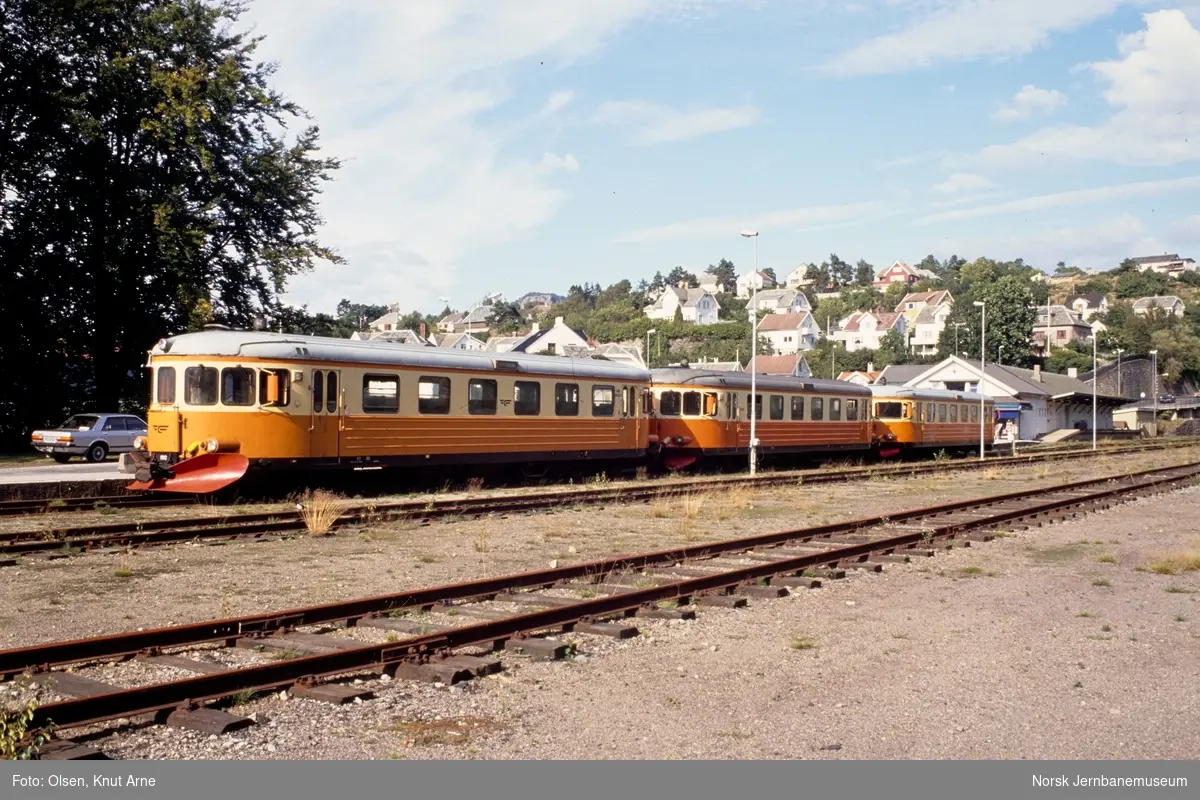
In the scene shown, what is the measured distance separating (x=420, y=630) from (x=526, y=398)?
51.2 ft

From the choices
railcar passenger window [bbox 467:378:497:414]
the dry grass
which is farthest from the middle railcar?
the dry grass

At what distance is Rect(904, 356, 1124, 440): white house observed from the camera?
7162 centimetres

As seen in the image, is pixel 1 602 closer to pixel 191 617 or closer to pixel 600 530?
pixel 191 617

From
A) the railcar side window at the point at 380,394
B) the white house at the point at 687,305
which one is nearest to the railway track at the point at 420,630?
the railcar side window at the point at 380,394

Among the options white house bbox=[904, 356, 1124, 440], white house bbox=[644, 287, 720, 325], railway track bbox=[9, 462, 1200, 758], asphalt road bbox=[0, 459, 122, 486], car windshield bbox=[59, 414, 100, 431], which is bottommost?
railway track bbox=[9, 462, 1200, 758]

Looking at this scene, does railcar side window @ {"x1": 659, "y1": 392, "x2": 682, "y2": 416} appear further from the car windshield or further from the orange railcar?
the car windshield

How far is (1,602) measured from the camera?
10.6 metres

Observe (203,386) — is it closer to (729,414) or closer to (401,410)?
(401,410)

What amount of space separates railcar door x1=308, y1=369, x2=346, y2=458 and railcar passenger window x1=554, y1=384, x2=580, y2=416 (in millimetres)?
6188

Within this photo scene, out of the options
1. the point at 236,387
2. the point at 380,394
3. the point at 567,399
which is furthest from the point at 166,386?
the point at 567,399

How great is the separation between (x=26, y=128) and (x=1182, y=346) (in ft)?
346

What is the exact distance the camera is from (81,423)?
3297 cm

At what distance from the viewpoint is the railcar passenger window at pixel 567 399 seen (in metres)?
25.8

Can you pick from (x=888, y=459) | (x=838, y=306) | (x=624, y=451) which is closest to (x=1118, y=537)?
(x=624, y=451)
